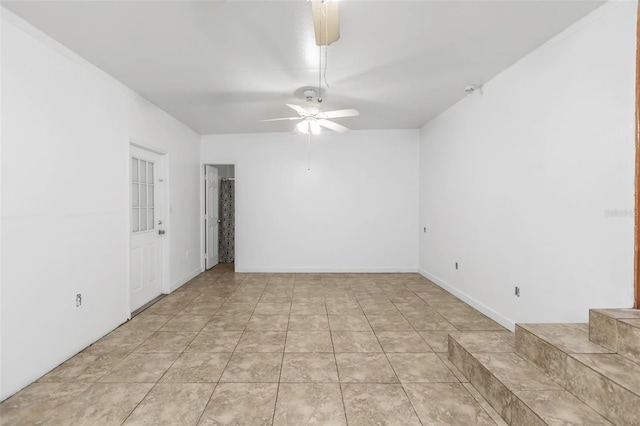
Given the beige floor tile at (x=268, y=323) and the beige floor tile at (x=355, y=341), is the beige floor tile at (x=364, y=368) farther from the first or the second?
the beige floor tile at (x=268, y=323)

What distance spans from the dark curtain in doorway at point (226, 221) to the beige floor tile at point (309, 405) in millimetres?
4931

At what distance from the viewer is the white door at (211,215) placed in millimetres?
5715

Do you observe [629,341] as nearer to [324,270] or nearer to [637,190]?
[637,190]

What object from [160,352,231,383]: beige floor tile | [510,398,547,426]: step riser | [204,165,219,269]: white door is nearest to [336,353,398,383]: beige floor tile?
[510,398,547,426]: step riser

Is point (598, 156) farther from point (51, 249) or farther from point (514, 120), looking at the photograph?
point (51, 249)

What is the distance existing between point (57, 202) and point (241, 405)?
2.18 m

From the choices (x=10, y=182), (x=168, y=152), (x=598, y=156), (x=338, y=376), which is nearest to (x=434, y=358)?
(x=338, y=376)

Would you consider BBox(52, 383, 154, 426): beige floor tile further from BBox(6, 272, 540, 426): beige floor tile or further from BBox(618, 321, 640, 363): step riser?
BBox(618, 321, 640, 363): step riser

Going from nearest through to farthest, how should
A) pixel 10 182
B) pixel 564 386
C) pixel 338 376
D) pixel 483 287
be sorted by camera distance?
pixel 564 386 < pixel 10 182 < pixel 338 376 < pixel 483 287

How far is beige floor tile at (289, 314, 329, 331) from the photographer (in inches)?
123

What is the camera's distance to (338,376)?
223cm

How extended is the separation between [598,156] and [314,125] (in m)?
2.63

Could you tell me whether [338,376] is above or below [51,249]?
below

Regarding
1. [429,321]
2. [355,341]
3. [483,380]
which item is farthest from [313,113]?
[483,380]
